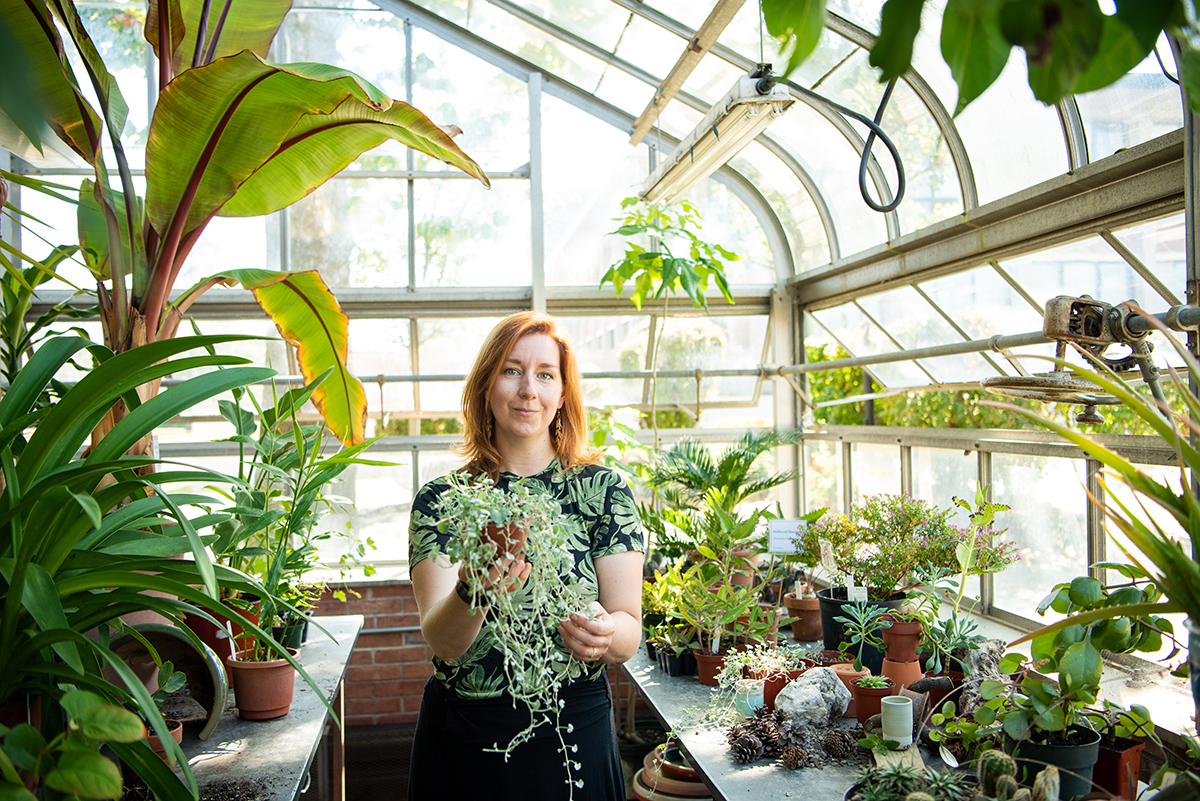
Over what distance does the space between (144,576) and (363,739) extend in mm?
3632

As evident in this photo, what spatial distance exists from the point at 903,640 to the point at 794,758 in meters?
0.50

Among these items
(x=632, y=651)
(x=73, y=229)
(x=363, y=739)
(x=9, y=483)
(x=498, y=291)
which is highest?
(x=73, y=229)

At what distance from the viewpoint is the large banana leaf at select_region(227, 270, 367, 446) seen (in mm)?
2525

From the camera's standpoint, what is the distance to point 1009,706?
1483mm

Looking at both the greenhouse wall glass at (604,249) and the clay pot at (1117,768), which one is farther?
the greenhouse wall glass at (604,249)

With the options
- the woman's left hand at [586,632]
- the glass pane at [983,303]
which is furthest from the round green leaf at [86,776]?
the glass pane at [983,303]

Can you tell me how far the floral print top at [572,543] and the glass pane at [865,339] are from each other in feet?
8.74

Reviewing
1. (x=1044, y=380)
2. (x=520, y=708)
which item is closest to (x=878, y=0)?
(x=1044, y=380)

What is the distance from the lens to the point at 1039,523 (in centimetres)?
320

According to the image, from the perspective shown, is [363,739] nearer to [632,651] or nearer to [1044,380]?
[632,651]

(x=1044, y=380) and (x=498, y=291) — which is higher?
(x=498, y=291)

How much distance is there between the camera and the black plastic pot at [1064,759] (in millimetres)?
1332

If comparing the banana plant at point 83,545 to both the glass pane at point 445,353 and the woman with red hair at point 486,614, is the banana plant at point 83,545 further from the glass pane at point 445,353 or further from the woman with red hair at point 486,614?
the glass pane at point 445,353

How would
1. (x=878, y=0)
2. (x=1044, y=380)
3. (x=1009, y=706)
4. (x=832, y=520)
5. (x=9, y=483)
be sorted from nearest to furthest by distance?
(x=9, y=483), (x=1044, y=380), (x=1009, y=706), (x=832, y=520), (x=878, y=0)
